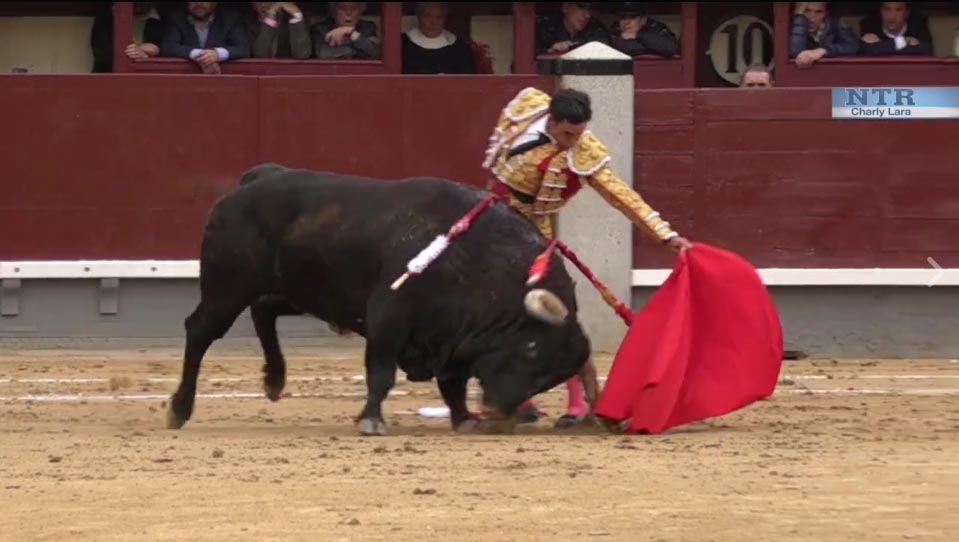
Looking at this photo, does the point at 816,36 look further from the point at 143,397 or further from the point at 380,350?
the point at 380,350

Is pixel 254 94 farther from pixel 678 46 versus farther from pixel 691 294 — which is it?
pixel 691 294

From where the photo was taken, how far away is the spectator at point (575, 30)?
12336 mm

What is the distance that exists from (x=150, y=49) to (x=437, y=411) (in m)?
4.44

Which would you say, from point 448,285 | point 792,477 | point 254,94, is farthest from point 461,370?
point 254,94

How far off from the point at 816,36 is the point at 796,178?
4.91 feet

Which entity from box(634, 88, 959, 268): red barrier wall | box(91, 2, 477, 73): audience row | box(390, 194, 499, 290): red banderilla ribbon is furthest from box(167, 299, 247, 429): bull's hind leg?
box(91, 2, 477, 73): audience row

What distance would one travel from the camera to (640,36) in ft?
40.9

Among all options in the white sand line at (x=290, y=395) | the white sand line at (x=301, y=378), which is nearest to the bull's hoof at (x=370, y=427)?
the white sand line at (x=290, y=395)

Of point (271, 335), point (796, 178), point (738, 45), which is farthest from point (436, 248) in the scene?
point (738, 45)

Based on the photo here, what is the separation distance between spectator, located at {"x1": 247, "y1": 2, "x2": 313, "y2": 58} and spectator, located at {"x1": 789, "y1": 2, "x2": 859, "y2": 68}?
2796mm

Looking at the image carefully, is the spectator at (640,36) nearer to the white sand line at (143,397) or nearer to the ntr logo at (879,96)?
the ntr logo at (879,96)

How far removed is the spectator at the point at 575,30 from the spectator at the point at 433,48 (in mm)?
543

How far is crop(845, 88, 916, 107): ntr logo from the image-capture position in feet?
37.0

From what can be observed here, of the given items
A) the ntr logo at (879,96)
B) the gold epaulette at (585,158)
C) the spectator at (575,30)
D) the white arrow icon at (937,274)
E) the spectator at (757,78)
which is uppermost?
the spectator at (575,30)
